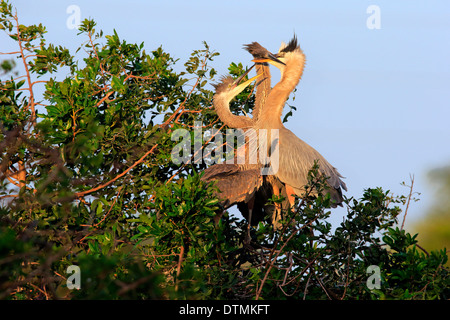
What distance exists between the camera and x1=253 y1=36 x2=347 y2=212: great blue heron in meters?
7.96

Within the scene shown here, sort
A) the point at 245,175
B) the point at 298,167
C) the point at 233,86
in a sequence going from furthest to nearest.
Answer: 1. the point at 233,86
2. the point at 298,167
3. the point at 245,175

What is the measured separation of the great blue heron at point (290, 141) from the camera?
313 inches

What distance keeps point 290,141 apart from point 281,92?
818 mm

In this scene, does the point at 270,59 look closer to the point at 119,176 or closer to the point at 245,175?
the point at 245,175

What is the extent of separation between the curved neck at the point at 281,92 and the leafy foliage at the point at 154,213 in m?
1.05

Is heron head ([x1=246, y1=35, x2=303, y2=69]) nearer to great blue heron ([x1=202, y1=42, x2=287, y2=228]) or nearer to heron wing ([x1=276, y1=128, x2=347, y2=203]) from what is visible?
great blue heron ([x1=202, y1=42, x2=287, y2=228])

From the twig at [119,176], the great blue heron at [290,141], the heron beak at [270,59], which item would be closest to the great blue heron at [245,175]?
the heron beak at [270,59]

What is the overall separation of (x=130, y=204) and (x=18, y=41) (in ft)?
8.37

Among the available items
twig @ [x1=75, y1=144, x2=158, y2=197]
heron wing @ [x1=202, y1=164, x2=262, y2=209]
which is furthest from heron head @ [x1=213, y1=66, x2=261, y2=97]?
twig @ [x1=75, y1=144, x2=158, y2=197]

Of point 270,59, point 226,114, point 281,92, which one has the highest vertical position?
point 270,59

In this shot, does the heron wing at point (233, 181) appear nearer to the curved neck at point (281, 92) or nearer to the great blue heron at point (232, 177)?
the great blue heron at point (232, 177)

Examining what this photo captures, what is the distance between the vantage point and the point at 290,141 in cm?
830

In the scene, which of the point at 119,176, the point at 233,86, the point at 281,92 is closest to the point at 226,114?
the point at 233,86
